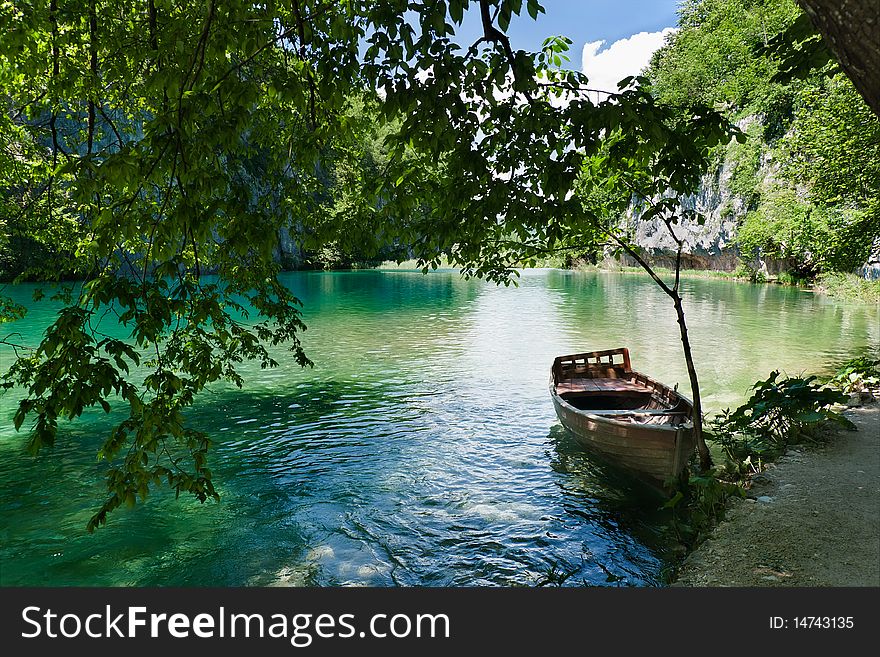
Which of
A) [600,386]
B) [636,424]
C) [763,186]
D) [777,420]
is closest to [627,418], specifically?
[636,424]

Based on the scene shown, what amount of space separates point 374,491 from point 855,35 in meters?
7.36

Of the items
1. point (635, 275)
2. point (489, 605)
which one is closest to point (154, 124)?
point (489, 605)

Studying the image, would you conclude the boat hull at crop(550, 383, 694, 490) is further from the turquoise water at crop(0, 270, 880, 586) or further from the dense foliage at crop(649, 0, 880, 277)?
the dense foliage at crop(649, 0, 880, 277)

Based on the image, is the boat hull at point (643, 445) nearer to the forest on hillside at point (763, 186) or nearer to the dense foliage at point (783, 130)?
the forest on hillside at point (763, 186)

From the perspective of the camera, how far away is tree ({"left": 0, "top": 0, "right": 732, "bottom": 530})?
10.6 ft

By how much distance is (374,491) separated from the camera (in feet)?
27.3

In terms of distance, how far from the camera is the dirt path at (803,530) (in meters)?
4.75

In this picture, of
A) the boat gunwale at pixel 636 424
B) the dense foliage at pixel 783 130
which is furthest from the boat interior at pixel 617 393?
the dense foliage at pixel 783 130

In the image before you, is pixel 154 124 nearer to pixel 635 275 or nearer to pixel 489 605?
pixel 489 605

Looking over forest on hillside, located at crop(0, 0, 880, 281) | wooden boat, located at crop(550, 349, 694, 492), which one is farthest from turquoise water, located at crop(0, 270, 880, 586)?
forest on hillside, located at crop(0, 0, 880, 281)

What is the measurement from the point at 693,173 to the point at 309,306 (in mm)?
29804

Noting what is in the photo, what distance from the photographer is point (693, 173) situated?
5.11 metres

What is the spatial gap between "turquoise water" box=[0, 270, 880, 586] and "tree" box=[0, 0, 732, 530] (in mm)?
2111

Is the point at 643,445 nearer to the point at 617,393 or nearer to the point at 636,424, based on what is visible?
the point at 636,424
